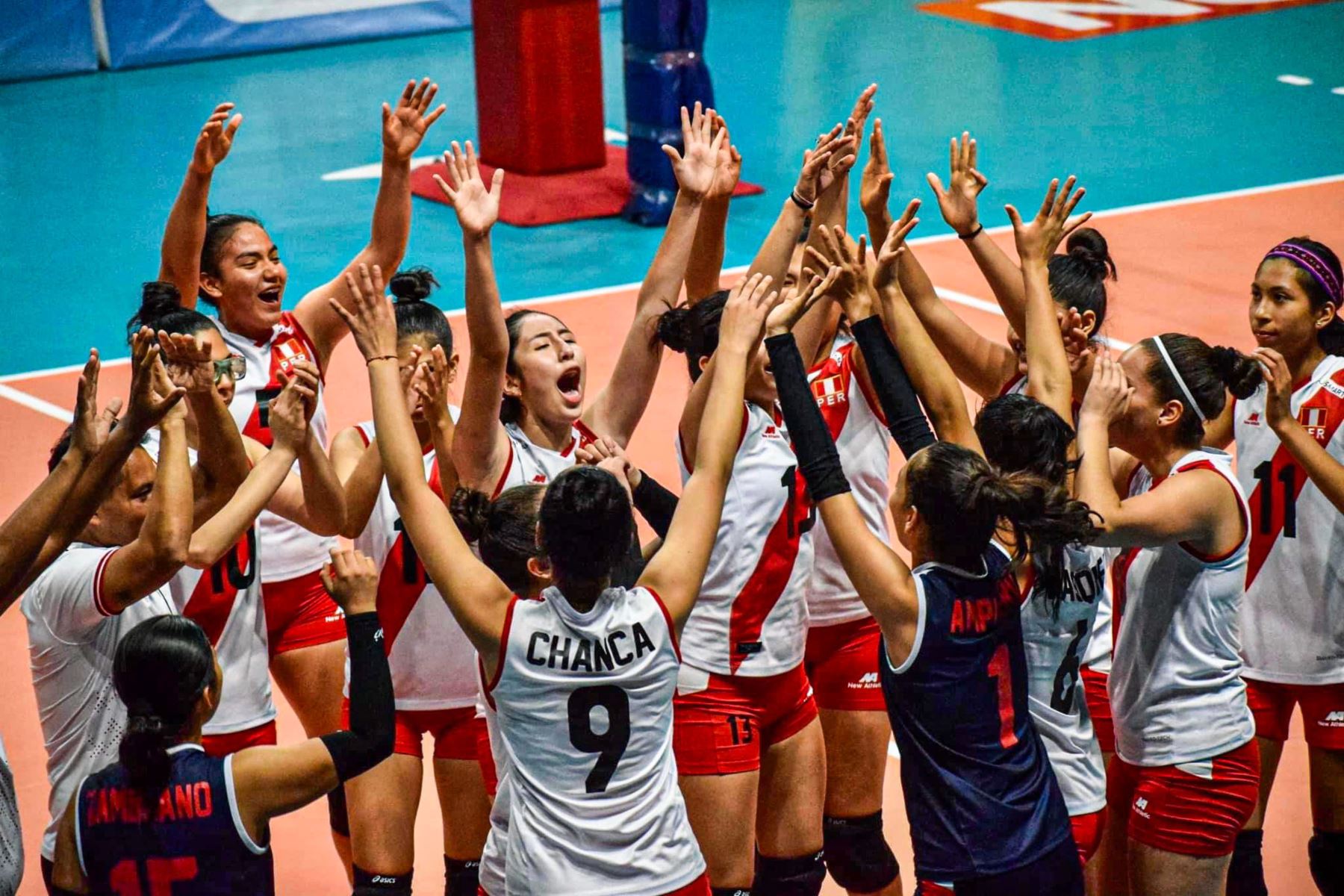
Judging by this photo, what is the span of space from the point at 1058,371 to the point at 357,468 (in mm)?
2041

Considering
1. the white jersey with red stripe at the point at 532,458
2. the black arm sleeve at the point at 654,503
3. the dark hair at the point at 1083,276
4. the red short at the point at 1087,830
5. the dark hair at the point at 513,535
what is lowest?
the red short at the point at 1087,830

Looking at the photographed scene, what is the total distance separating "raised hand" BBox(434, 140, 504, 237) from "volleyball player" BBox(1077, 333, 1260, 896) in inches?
65.6

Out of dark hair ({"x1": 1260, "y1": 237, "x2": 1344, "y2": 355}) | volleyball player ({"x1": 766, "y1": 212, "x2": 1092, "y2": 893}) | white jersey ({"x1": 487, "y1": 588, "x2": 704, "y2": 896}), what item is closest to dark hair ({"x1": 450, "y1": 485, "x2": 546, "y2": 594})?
white jersey ({"x1": 487, "y1": 588, "x2": 704, "y2": 896})

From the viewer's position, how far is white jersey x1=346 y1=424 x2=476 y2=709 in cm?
524

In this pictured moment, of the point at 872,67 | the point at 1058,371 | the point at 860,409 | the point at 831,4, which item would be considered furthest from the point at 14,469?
the point at 831,4

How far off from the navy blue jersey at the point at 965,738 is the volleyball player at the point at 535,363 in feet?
4.20

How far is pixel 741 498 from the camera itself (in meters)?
5.15

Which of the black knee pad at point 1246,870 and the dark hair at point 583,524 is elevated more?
the dark hair at point 583,524

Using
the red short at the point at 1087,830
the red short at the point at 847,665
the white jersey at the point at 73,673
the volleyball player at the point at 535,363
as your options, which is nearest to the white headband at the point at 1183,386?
the red short at the point at 1087,830

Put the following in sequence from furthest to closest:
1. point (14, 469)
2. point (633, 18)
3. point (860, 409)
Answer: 1. point (633, 18)
2. point (14, 469)
3. point (860, 409)

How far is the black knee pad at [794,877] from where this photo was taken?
5254mm

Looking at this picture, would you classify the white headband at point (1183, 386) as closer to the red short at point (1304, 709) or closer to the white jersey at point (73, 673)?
the red short at point (1304, 709)

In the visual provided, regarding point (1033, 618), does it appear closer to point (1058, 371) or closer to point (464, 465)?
point (1058, 371)

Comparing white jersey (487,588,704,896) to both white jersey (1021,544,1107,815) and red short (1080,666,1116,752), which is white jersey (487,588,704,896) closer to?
white jersey (1021,544,1107,815)
